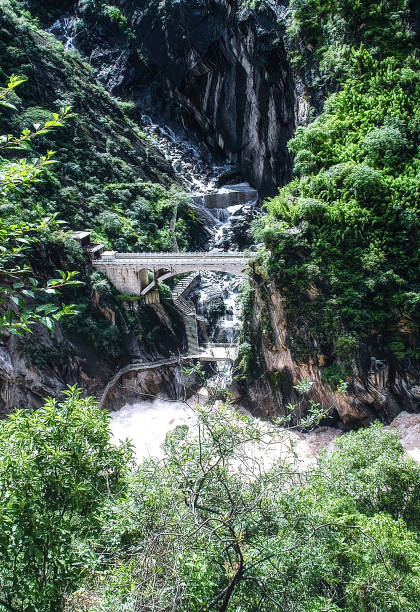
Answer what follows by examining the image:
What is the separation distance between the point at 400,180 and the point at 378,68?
690 centimetres

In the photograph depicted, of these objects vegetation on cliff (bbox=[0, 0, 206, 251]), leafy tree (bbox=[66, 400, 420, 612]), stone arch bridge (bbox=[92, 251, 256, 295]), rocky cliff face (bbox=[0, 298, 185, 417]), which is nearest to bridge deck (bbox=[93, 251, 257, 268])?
stone arch bridge (bbox=[92, 251, 256, 295])

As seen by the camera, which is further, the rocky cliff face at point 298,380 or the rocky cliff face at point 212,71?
the rocky cliff face at point 212,71

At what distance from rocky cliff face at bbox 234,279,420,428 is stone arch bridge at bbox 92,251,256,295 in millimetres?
3480

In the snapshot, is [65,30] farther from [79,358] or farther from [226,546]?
[226,546]

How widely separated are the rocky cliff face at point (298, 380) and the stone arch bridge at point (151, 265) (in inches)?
137

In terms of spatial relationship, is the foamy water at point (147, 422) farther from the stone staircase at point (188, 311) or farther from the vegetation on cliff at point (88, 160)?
the vegetation on cliff at point (88, 160)

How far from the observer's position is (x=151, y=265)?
2514 centimetres

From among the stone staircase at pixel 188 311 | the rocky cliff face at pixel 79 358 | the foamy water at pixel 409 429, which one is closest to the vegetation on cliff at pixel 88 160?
the stone staircase at pixel 188 311

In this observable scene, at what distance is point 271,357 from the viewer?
2064 cm

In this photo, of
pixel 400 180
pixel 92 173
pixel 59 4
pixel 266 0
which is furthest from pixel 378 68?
pixel 59 4

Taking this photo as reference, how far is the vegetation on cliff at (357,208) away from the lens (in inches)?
645

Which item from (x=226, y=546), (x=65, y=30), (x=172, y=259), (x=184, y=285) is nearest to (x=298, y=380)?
(x=172, y=259)

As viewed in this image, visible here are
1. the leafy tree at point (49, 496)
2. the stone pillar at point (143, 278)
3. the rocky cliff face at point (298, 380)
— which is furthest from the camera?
the stone pillar at point (143, 278)

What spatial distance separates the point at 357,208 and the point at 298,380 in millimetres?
8083
